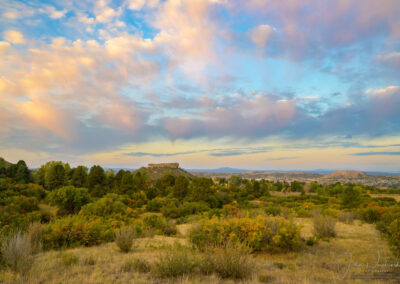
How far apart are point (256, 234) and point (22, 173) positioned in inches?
2639

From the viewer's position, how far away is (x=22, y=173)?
5641cm

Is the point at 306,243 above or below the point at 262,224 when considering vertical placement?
below

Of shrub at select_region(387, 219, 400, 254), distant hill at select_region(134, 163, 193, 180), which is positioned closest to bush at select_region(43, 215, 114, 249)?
shrub at select_region(387, 219, 400, 254)

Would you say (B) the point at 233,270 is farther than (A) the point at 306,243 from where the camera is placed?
No

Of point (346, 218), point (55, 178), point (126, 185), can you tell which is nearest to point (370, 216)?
point (346, 218)

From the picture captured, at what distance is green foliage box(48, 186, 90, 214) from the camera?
29520mm

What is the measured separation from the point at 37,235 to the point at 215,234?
7.88 meters

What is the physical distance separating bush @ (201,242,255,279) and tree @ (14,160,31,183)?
65760 millimetres

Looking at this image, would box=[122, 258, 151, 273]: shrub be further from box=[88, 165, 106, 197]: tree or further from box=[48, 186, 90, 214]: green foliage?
box=[88, 165, 106, 197]: tree

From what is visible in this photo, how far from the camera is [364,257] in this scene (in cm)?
774

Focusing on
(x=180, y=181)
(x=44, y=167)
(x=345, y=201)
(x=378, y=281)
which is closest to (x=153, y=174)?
(x=44, y=167)

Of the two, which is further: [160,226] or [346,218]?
[346,218]

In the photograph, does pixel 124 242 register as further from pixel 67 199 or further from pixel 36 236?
pixel 67 199

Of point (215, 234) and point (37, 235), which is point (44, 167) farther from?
point (215, 234)
